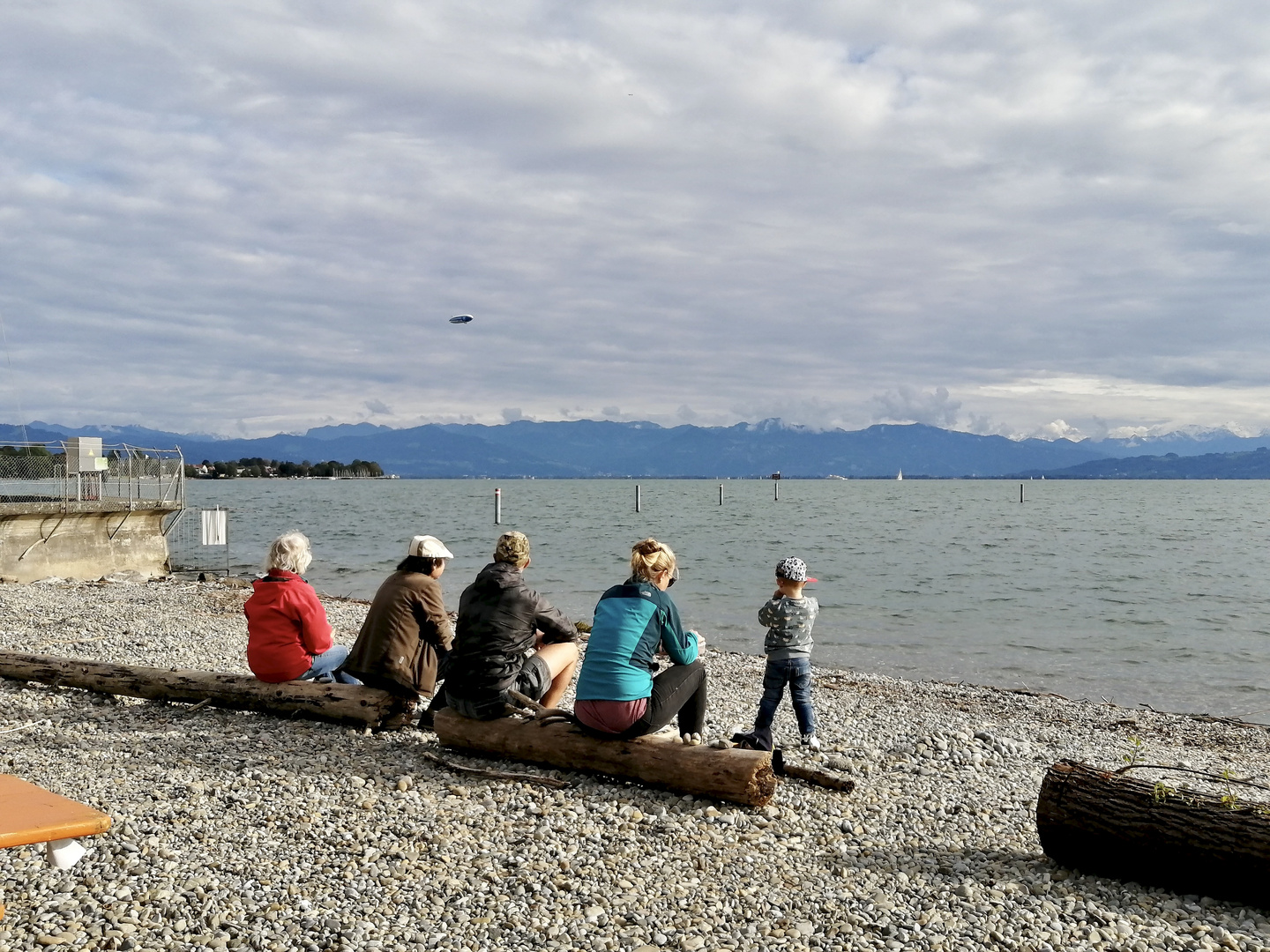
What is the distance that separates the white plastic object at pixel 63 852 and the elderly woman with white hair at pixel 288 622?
13.0 ft

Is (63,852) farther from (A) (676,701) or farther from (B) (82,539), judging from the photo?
(B) (82,539)

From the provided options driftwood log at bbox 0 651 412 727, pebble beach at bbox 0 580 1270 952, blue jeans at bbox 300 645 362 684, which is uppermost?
blue jeans at bbox 300 645 362 684

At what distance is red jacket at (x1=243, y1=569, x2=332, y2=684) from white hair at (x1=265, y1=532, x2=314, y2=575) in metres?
0.10

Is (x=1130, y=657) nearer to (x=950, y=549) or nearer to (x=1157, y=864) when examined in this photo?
(x=1157, y=864)

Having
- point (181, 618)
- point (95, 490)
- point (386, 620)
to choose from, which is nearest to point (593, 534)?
point (95, 490)

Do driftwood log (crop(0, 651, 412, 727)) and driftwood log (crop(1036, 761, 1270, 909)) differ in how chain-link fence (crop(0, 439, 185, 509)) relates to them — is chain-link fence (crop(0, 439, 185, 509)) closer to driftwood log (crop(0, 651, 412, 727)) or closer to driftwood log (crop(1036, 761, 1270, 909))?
driftwood log (crop(0, 651, 412, 727))

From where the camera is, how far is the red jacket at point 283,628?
8.29 m

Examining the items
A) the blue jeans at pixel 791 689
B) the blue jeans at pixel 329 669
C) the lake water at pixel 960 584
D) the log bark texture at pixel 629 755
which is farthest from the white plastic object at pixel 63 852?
the lake water at pixel 960 584

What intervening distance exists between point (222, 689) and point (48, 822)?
16.0 ft

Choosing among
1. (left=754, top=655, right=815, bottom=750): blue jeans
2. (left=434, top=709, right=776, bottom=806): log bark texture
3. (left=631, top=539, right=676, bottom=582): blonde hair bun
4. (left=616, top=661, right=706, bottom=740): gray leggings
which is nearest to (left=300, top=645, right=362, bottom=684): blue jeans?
(left=434, top=709, right=776, bottom=806): log bark texture

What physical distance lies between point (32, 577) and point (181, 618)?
417 inches

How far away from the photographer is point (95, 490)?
2788 cm

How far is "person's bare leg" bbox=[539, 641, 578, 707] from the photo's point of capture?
25.9 feet

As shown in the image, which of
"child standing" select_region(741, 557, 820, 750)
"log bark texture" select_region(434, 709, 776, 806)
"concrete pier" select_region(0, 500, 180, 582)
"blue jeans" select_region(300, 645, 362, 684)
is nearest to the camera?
"log bark texture" select_region(434, 709, 776, 806)
